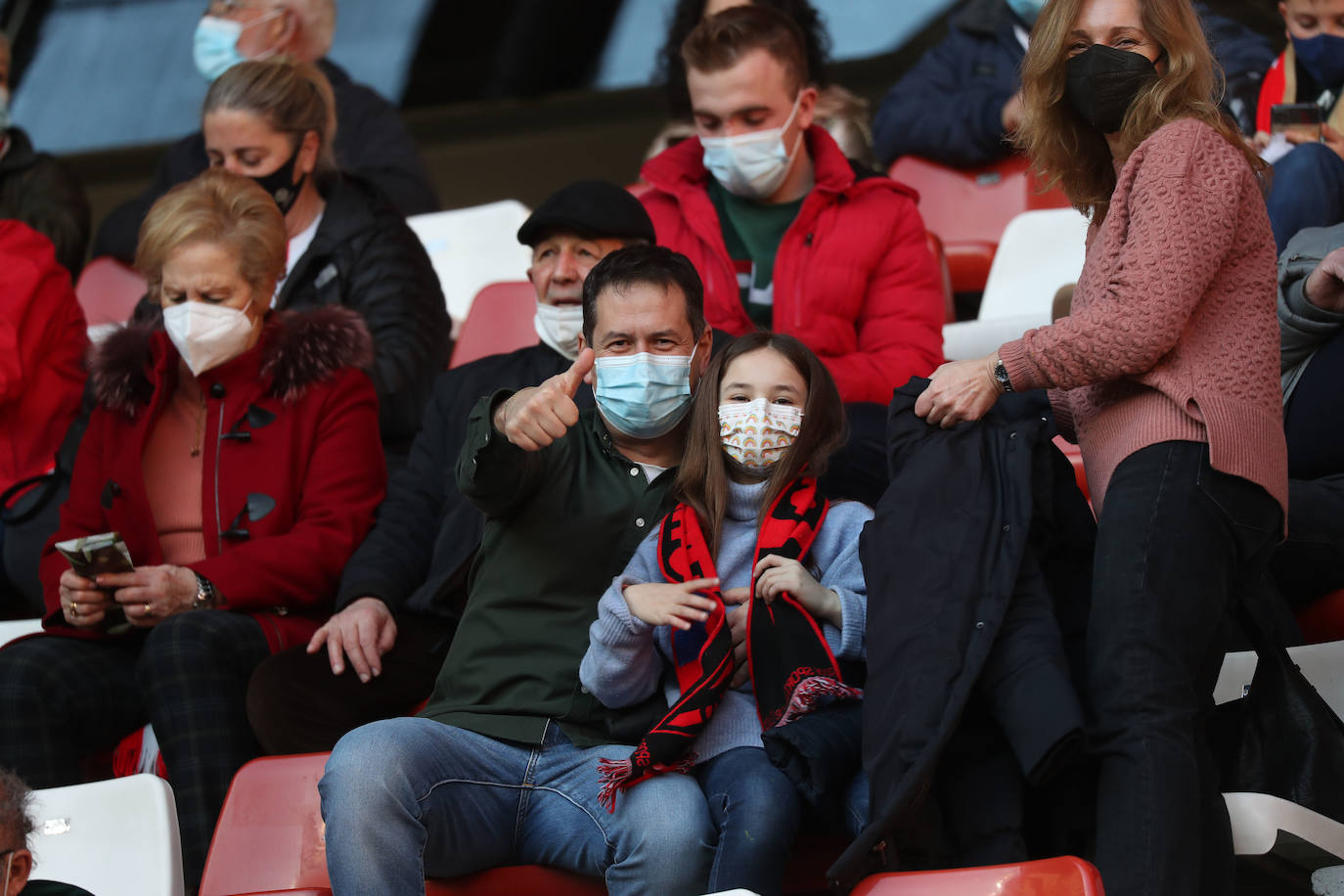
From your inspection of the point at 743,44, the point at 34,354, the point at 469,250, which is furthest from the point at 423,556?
the point at 469,250

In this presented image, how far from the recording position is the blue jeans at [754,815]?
7.14 feet

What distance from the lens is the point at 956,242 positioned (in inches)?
182

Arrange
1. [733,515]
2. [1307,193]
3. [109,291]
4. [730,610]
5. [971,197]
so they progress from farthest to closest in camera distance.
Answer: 1. [971,197]
2. [109,291]
3. [1307,193]
4. [733,515]
5. [730,610]

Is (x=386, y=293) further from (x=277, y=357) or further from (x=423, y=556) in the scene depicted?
(x=423, y=556)

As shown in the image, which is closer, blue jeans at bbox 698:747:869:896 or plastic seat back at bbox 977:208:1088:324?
blue jeans at bbox 698:747:869:896

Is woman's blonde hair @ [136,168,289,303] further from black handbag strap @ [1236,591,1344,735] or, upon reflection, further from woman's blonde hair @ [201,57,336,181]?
black handbag strap @ [1236,591,1344,735]

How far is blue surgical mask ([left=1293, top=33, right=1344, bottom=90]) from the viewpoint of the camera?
373 centimetres

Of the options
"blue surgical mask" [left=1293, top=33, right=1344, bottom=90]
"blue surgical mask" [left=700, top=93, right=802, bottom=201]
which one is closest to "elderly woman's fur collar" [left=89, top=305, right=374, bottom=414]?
"blue surgical mask" [left=700, top=93, right=802, bottom=201]

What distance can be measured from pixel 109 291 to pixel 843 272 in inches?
94.1

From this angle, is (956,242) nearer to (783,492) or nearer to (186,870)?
(783,492)

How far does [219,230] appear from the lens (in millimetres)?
3330

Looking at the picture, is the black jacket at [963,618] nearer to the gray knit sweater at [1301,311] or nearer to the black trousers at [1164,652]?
the black trousers at [1164,652]

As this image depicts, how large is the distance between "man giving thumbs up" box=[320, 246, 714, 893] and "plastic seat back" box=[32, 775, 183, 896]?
0.32m

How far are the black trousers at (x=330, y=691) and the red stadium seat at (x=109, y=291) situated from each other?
2.14 m
